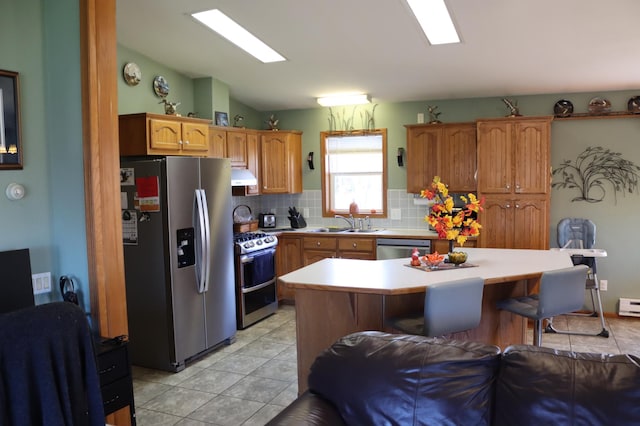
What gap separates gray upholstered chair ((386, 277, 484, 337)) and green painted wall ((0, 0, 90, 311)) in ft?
6.51

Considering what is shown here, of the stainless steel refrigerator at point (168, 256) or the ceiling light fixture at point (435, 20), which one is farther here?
the stainless steel refrigerator at point (168, 256)

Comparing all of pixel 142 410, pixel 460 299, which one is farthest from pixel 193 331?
pixel 460 299

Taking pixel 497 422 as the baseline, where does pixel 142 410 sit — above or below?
below

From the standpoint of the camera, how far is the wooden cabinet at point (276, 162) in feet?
20.6

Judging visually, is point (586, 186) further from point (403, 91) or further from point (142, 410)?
point (142, 410)

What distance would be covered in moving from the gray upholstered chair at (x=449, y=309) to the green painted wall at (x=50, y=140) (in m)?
1.98

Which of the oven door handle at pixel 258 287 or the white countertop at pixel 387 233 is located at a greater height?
the white countertop at pixel 387 233

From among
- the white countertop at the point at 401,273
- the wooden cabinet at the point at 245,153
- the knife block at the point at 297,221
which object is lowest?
the white countertop at the point at 401,273

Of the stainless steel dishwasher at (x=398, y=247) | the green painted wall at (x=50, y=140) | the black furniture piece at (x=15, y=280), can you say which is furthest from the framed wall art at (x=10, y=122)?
the stainless steel dishwasher at (x=398, y=247)

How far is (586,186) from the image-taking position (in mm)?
5520

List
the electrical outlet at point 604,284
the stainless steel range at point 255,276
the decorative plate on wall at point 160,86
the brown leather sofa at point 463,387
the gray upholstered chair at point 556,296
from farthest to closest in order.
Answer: the electrical outlet at point 604,284 < the stainless steel range at point 255,276 < the decorative plate on wall at point 160,86 < the gray upholstered chair at point 556,296 < the brown leather sofa at point 463,387

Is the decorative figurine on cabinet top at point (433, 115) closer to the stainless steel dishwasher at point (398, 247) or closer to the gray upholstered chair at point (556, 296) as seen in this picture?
the stainless steel dishwasher at point (398, 247)

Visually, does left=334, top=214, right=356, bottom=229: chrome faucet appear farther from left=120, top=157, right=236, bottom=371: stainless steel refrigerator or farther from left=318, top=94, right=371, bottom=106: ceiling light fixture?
left=120, top=157, right=236, bottom=371: stainless steel refrigerator

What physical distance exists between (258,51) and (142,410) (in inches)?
133
